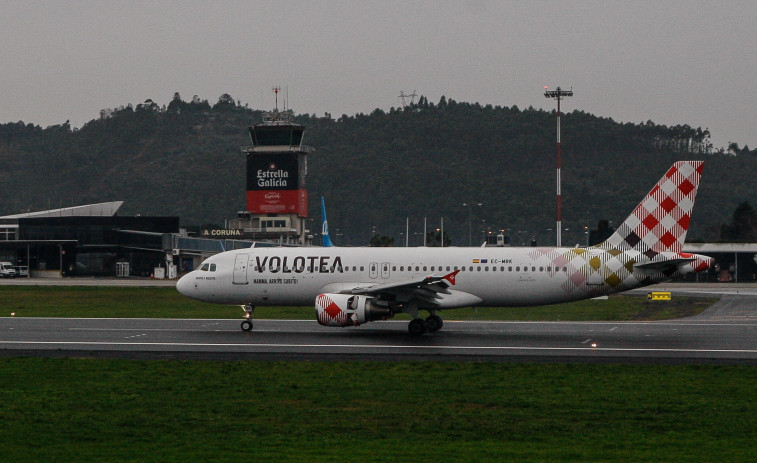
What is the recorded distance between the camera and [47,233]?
115 metres

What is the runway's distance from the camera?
29.5m

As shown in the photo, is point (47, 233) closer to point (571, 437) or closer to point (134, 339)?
point (134, 339)

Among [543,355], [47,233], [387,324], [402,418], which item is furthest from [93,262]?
[402,418]

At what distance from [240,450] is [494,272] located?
869 inches

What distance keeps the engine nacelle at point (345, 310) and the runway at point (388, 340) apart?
70 cm

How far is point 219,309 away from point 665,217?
25032 millimetres

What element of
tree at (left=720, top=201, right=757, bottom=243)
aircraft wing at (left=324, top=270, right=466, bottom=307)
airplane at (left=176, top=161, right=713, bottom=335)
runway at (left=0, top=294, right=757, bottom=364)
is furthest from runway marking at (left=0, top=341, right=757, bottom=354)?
tree at (left=720, top=201, right=757, bottom=243)

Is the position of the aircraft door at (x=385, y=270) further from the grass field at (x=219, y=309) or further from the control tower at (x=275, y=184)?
the control tower at (x=275, y=184)

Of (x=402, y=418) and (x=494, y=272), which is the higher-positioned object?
(x=494, y=272)

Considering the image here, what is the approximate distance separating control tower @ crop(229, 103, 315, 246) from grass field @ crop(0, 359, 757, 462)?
406 ft

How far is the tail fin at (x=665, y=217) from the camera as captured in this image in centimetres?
3716

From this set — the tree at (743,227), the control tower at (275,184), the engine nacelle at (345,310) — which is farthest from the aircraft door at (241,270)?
the control tower at (275,184)

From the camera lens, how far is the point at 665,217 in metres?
37.3

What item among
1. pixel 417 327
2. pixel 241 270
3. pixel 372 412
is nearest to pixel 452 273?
pixel 417 327
